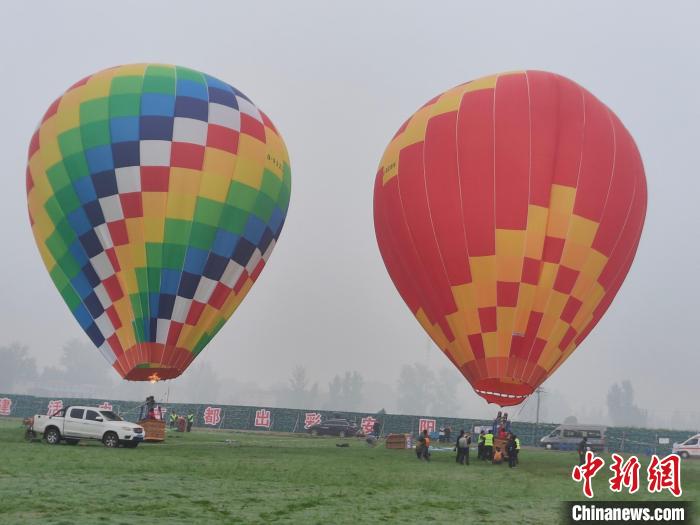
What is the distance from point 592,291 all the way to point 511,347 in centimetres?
363

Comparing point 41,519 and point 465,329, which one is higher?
point 465,329

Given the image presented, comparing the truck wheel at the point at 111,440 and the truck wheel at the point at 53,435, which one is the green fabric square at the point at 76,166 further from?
the truck wheel at the point at 111,440

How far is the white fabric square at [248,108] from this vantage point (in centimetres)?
3201

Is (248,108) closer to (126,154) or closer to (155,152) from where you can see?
(155,152)

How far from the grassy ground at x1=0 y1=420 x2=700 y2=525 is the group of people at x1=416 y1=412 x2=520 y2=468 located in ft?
3.41

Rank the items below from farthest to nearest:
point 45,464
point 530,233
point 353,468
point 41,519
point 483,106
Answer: point 483,106
point 530,233
point 353,468
point 45,464
point 41,519

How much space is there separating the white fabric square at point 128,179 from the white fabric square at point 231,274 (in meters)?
4.72

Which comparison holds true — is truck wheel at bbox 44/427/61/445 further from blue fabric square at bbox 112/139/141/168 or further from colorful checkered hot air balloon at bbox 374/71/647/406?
colorful checkered hot air balloon at bbox 374/71/647/406

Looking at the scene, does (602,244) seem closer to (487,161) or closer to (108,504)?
(487,161)

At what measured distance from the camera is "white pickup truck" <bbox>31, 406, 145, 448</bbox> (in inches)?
988

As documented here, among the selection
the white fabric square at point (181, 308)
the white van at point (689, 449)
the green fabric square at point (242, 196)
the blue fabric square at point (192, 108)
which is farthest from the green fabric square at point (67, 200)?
the white van at point (689, 449)

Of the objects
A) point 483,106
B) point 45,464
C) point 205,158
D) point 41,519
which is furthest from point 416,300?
point 41,519

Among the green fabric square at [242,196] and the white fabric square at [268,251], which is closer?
the green fabric square at [242,196]

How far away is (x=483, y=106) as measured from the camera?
85.5ft
